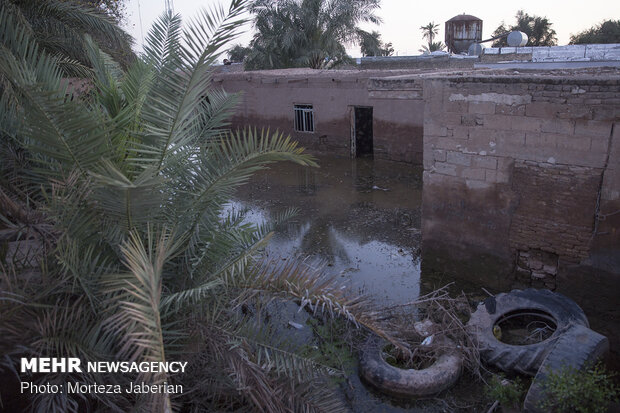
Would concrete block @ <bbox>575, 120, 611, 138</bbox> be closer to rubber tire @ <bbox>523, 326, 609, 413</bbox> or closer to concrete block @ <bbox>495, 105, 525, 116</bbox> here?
concrete block @ <bbox>495, 105, 525, 116</bbox>

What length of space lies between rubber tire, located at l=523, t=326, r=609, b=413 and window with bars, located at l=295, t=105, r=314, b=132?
1312cm

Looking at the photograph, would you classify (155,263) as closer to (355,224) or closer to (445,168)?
(445,168)

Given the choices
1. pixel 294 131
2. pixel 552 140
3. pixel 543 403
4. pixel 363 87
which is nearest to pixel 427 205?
pixel 552 140

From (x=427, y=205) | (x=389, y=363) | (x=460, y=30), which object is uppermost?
(x=460, y=30)

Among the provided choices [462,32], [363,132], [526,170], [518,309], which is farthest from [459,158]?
[462,32]

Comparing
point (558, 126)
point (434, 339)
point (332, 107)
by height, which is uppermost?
point (332, 107)

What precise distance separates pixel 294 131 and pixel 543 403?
560 inches

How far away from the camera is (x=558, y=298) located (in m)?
5.79

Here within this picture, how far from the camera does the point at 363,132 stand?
55.0ft

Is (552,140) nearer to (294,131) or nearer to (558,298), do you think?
(558,298)

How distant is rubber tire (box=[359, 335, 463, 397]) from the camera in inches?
199

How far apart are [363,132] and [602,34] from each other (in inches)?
959

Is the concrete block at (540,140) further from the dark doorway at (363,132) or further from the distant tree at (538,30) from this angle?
the distant tree at (538,30)

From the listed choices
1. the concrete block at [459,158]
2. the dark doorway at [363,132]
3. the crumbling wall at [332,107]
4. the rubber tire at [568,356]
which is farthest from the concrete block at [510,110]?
the dark doorway at [363,132]
